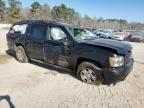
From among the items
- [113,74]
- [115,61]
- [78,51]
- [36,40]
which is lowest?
[113,74]

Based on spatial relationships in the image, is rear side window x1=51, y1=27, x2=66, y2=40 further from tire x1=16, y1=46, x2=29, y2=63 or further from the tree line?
the tree line

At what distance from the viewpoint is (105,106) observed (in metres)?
5.14

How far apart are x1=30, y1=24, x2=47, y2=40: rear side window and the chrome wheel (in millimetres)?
2098

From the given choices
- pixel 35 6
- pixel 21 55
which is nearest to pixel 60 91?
pixel 21 55

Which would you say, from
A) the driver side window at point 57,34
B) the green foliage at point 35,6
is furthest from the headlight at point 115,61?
the green foliage at point 35,6

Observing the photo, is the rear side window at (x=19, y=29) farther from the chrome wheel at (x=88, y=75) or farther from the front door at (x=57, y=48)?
the chrome wheel at (x=88, y=75)

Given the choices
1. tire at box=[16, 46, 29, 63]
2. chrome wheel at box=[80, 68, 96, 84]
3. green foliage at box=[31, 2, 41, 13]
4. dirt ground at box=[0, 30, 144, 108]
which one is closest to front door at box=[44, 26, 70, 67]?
dirt ground at box=[0, 30, 144, 108]

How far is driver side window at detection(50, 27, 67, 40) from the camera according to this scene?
7.15 metres

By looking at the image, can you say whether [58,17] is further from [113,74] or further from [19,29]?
[113,74]

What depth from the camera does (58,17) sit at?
239 feet

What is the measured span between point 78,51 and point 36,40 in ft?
6.91

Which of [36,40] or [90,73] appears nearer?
[90,73]

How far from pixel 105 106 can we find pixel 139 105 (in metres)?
0.84

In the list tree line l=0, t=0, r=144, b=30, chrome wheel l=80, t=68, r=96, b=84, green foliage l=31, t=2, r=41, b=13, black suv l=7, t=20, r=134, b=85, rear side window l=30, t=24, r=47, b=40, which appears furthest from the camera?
green foliage l=31, t=2, r=41, b=13
